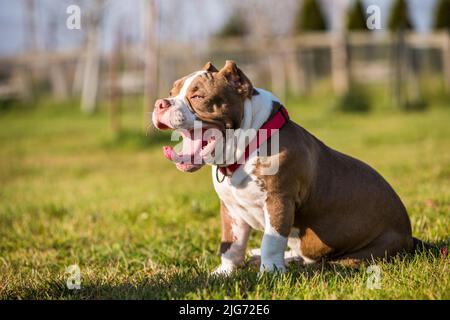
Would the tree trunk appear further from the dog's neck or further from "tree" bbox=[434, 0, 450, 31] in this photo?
the dog's neck

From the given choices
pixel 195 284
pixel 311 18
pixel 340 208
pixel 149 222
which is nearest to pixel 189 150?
pixel 195 284

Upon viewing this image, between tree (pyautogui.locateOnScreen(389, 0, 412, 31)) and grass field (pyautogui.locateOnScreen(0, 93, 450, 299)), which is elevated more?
tree (pyautogui.locateOnScreen(389, 0, 412, 31))

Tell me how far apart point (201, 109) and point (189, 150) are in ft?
0.75

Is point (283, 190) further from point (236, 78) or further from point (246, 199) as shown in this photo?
point (236, 78)

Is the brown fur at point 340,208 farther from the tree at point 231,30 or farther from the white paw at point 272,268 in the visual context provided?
the tree at point 231,30

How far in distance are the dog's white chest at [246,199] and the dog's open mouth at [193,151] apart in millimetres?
233

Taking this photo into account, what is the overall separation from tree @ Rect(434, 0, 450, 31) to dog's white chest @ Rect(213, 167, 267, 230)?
1956cm

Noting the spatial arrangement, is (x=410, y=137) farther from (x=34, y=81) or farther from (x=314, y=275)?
(x=34, y=81)

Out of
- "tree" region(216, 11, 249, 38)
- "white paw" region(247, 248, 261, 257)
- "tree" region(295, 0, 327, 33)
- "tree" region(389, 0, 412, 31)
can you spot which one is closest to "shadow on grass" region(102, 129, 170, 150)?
"white paw" region(247, 248, 261, 257)

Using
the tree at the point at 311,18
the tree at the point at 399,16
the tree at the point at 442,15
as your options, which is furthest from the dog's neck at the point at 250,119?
the tree at the point at 311,18

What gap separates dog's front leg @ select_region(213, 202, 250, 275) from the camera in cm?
350

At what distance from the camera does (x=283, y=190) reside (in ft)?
10.4

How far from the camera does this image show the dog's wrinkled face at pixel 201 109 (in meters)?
3.01
